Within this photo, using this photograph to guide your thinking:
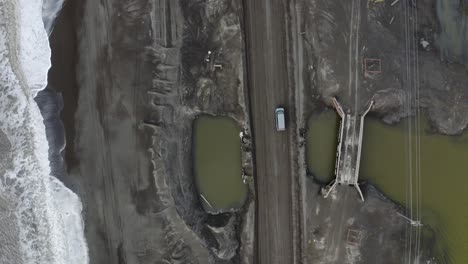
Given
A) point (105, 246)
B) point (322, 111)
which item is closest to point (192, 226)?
point (105, 246)

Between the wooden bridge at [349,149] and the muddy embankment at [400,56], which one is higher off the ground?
the muddy embankment at [400,56]

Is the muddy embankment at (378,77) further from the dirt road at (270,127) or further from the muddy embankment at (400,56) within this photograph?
the dirt road at (270,127)

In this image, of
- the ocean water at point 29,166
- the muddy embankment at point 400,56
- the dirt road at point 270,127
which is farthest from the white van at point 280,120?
the ocean water at point 29,166

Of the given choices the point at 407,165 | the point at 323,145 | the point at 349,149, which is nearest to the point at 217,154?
the point at 323,145

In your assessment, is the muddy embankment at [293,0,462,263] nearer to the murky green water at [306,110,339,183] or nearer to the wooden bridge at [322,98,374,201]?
the murky green water at [306,110,339,183]

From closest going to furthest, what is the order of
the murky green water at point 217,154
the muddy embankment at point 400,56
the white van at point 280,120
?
the white van at point 280,120 → the muddy embankment at point 400,56 → the murky green water at point 217,154

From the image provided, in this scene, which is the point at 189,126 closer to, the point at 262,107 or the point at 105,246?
the point at 262,107

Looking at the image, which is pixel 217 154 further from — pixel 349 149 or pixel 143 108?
pixel 349 149
